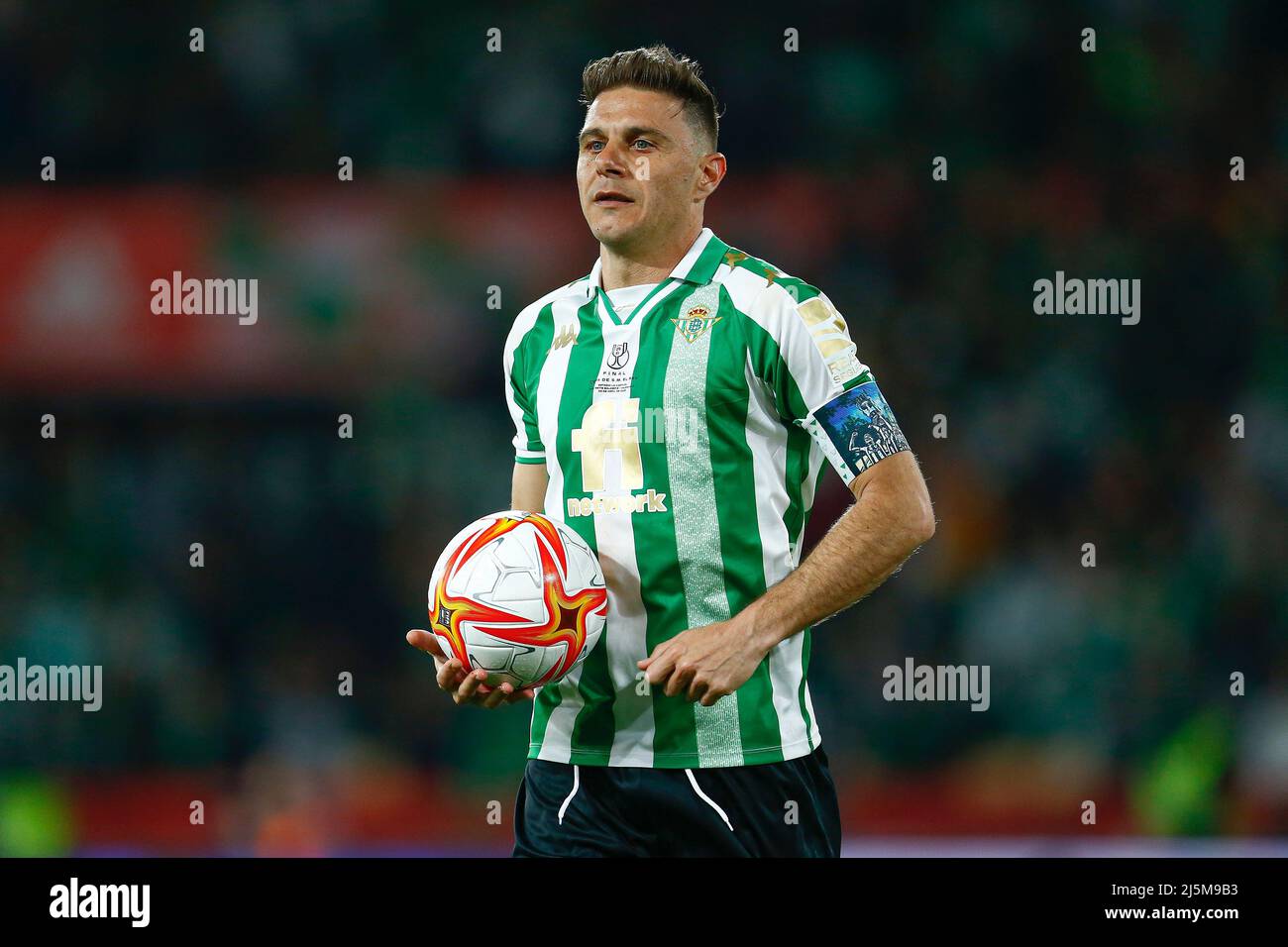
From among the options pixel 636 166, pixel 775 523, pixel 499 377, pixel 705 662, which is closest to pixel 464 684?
pixel 705 662

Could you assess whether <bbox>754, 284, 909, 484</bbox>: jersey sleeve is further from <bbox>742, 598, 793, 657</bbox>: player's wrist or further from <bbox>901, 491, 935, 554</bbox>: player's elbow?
<bbox>742, 598, 793, 657</bbox>: player's wrist

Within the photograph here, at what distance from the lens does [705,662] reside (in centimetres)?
239

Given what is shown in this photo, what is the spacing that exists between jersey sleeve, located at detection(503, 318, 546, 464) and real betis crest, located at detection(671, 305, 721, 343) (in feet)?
1.32

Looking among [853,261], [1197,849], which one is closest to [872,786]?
[1197,849]

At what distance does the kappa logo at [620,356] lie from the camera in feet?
8.98

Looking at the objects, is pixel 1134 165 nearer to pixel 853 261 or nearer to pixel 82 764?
pixel 853 261

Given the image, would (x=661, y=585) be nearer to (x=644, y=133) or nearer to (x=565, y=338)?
(x=565, y=338)

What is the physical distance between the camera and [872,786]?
19.0 ft

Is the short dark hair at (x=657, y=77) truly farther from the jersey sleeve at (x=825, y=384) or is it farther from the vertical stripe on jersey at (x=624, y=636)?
the vertical stripe on jersey at (x=624, y=636)

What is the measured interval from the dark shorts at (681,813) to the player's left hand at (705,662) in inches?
10.5

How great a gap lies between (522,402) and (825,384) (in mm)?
751

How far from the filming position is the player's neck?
9.30 feet

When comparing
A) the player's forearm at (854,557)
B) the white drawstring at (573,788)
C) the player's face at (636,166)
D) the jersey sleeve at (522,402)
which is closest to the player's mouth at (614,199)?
the player's face at (636,166)

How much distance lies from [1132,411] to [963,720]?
1741 millimetres
